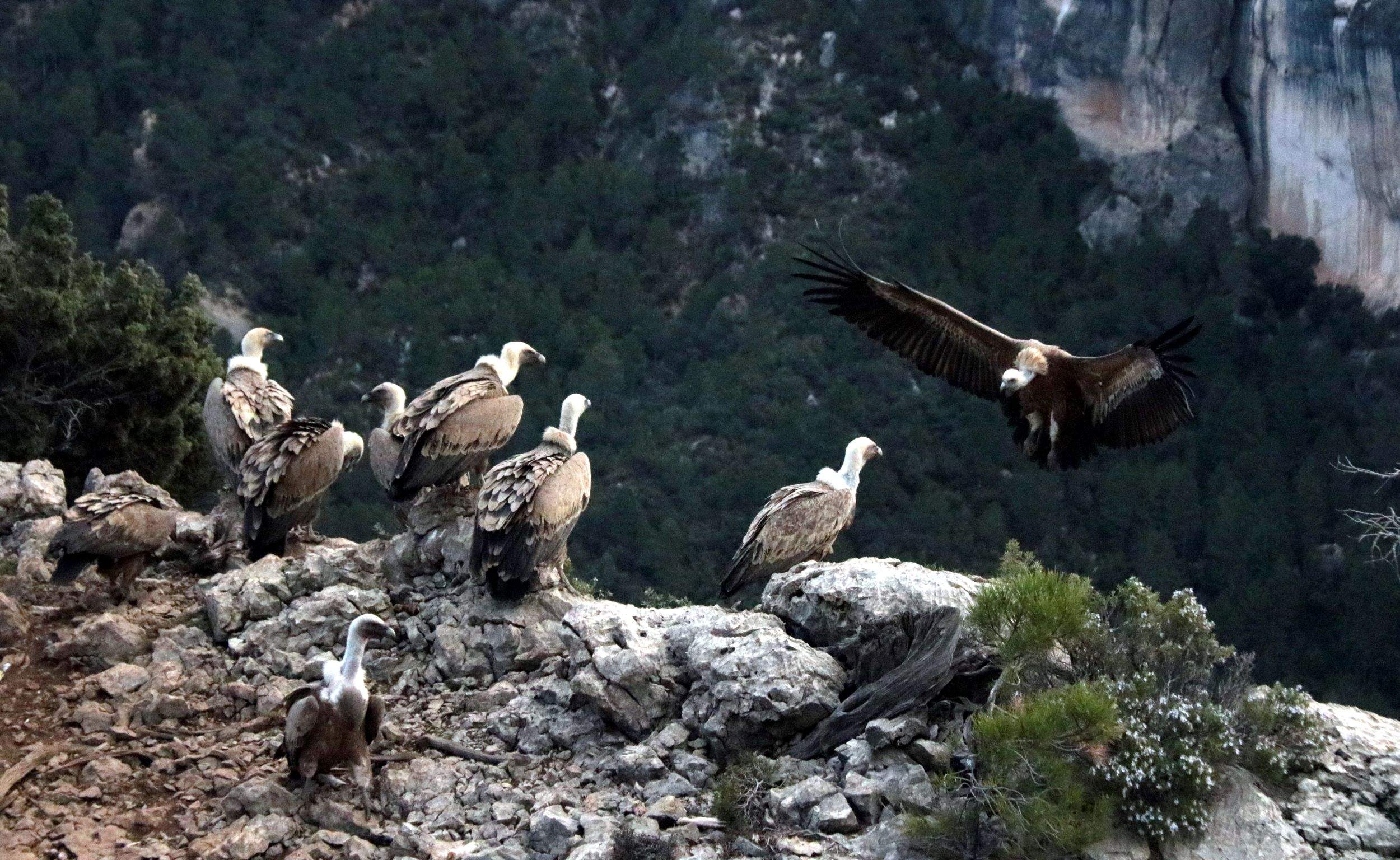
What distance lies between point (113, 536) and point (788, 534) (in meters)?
4.77

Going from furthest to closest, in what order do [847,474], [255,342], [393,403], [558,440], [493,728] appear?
[255,342] → [393,403] → [847,474] → [558,440] → [493,728]

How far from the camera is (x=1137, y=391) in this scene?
1411 cm

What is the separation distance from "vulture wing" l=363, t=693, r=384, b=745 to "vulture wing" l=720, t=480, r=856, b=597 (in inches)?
→ 134

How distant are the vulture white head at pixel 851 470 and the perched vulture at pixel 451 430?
244 centimetres

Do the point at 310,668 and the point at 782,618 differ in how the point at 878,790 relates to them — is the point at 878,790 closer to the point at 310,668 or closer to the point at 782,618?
the point at 782,618

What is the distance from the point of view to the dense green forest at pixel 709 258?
43125 millimetres

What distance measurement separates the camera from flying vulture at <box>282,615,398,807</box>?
34.0 ft

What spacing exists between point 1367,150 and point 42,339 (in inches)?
1910

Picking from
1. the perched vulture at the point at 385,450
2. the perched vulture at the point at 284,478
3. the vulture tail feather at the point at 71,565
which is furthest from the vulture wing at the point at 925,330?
the vulture tail feather at the point at 71,565

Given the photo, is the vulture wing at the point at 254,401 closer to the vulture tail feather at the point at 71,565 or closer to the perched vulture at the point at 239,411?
the perched vulture at the point at 239,411

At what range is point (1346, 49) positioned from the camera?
56.1 meters

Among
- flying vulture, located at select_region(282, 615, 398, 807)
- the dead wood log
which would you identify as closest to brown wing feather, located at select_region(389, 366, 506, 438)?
flying vulture, located at select_region(282, 615, 398, 807)

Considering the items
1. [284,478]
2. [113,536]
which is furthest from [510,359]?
[113,536]

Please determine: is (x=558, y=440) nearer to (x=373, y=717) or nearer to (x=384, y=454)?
(x=384, y=454)
